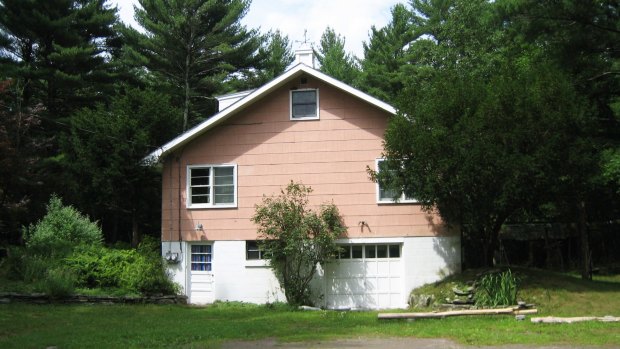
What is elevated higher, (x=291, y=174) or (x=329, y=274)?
(x=291, y=174)

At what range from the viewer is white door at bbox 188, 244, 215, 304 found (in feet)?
65.8

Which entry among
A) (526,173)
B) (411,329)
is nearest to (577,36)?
(526,173)

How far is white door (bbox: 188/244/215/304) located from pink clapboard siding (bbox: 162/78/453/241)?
1.76ft

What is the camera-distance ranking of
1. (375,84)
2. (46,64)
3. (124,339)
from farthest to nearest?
(375,84) → (46,64) → (124,339)

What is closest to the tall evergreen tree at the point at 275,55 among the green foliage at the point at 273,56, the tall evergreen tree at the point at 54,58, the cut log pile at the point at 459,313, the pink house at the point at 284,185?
the green foliage at the point at 273,56

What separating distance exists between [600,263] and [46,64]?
27013 millimetres

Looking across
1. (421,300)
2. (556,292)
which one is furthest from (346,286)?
(556,292)

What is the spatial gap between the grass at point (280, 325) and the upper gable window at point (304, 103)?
5999 mm

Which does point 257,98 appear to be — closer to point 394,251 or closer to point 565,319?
point 394,251

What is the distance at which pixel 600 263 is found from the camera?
2791 cm

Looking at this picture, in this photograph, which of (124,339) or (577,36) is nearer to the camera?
(124,339)

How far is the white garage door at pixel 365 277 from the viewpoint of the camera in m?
19.2

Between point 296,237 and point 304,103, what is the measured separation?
4.50 metres

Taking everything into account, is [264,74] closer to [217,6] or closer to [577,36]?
[217,6]
